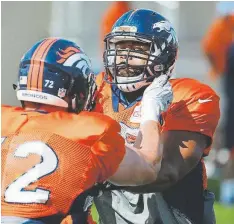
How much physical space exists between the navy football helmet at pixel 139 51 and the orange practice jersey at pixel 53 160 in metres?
0.87

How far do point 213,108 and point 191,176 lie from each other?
14.4 inches

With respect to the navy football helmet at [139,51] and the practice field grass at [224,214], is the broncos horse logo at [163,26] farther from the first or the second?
the practice field grass at [224,214]

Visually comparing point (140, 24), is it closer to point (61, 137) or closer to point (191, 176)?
point (191, 176)

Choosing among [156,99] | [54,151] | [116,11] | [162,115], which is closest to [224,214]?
[116,11]

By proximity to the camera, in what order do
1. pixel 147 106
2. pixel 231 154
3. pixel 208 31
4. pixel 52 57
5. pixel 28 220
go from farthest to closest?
pixel 208 31 → pixel 231 154 → pixel 147 106 → pixel 52 57 → pixel 28 220

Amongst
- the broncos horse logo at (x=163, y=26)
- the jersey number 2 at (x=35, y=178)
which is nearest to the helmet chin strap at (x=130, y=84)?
the broncos horse logo at (x=163, y=26)

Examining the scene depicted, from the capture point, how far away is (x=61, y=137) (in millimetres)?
3408

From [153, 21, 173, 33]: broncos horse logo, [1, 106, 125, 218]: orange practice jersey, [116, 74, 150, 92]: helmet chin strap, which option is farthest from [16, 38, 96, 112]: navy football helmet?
[153, 21, 173, 33]: broncos horse logo

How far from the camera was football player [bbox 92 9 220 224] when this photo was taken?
419cm

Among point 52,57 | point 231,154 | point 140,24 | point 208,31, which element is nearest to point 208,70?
point 208,31

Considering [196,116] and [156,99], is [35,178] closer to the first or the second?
[156,99]

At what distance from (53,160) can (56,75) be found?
0.41 metres

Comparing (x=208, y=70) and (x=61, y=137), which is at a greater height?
(x=61, y=137)

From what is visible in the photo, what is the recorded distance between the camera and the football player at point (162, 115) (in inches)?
165
